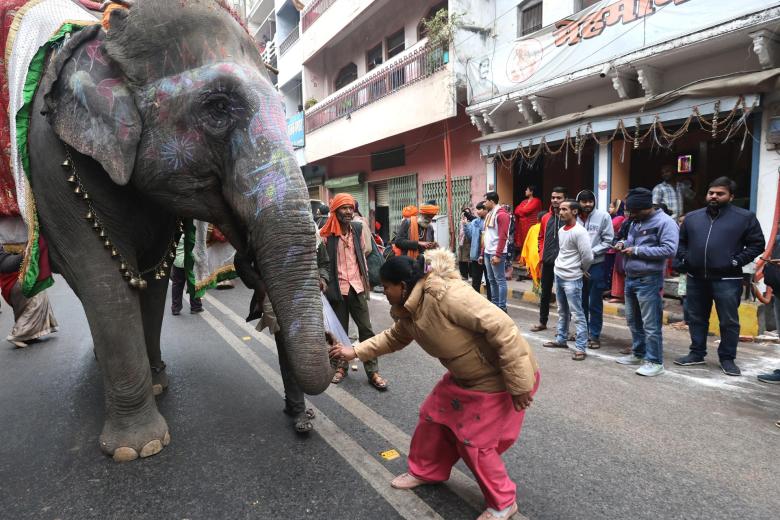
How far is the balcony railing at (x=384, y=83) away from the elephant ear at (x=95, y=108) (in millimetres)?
10209

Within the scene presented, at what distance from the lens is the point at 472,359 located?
7.88ft

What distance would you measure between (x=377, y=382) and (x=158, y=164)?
8.19 ft

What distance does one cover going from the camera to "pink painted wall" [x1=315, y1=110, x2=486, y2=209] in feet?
41.0

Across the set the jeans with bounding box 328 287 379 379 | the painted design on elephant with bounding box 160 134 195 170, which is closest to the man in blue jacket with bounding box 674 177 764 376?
the jeans with bounding box 328 287 379 379

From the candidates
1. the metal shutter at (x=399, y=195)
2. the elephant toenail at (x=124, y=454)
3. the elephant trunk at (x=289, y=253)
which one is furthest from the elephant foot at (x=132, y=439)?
the metal shutter at (x=399, y=195)

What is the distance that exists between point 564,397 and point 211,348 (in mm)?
3722

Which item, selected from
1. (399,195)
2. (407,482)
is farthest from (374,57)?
(407,482)

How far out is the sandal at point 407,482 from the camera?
8.63 feet

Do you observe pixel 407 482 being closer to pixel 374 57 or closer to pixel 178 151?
pixel 178 151

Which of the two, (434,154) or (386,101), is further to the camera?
(386,101)

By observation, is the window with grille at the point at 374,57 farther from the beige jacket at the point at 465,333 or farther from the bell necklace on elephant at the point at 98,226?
the beige jacket at the point at 465,333

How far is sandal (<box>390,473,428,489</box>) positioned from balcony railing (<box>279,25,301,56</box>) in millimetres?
21269

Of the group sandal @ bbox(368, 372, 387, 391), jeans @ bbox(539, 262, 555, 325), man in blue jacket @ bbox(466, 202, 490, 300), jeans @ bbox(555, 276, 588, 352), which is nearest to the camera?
sandal @ bbox(368, 372, 387, 391)

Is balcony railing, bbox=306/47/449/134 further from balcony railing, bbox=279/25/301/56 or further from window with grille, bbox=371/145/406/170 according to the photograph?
balcony railing, bbox=279/25/301/56
